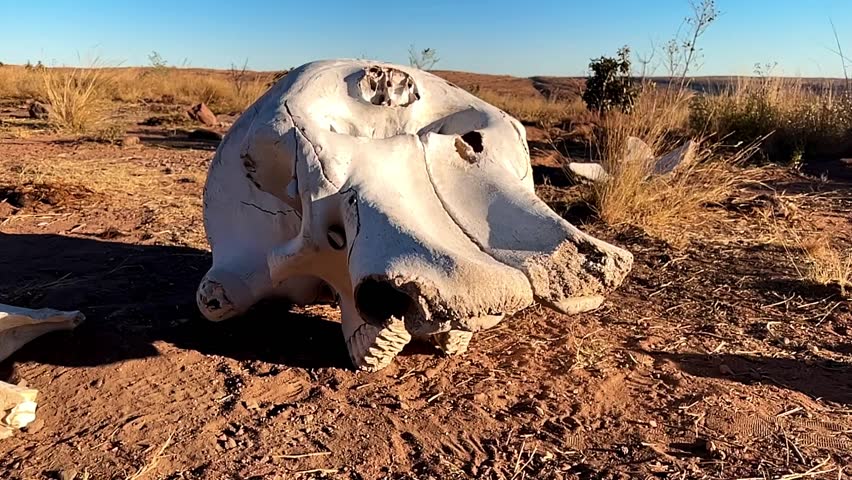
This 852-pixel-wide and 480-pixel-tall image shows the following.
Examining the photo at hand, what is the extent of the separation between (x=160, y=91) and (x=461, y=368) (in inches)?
626

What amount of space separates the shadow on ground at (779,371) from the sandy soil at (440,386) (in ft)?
0.04

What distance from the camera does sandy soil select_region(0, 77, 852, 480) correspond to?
232 cm

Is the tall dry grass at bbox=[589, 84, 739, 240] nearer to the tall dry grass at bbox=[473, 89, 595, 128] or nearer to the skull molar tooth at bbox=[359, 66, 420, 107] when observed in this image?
the skull molar tooth at bbox=[359, 66, 420, 107]

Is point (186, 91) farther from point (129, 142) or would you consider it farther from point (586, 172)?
point (586, 172)

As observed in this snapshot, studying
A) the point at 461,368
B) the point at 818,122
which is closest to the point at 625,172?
the point at 461,368

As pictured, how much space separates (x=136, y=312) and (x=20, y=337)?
54 centimetres

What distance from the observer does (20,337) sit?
Answer: 3.02 metres

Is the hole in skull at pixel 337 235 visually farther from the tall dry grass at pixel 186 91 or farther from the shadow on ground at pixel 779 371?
the tall dry grass at pixel 186 91

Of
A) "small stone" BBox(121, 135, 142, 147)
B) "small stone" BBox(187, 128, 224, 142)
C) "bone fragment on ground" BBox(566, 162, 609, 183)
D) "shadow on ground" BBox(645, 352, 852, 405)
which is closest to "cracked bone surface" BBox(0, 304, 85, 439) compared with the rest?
"shadow on ground" BBox(645, 352, 852, 405)

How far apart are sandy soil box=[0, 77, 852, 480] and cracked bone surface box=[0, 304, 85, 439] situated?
5 cm

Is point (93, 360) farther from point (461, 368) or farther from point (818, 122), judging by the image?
point (818, 122)

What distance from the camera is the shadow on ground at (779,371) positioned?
2.91 m

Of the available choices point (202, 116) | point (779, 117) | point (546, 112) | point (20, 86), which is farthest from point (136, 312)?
point (546, 112)

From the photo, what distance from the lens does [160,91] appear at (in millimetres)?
17094
